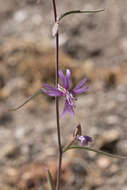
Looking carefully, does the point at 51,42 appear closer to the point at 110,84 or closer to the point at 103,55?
the point at 103,55

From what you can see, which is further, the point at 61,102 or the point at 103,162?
the point at 61,102

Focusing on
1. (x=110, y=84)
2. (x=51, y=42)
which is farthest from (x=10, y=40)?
(x=110, y=84)

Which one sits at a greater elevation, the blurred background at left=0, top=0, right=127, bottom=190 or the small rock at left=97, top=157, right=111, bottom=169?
the blurred background at left=0, top=0, right=127, bottom=190

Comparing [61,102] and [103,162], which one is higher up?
[61,102]

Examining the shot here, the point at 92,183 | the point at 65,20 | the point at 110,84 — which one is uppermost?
the point at 65,20

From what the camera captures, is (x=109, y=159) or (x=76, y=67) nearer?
(x=109, y=159)

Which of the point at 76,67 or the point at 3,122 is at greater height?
the point at 76,67

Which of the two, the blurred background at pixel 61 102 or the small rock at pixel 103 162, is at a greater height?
the blurred background at pixel 61 102

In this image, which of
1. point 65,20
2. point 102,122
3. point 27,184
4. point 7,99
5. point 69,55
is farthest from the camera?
point 65,20
